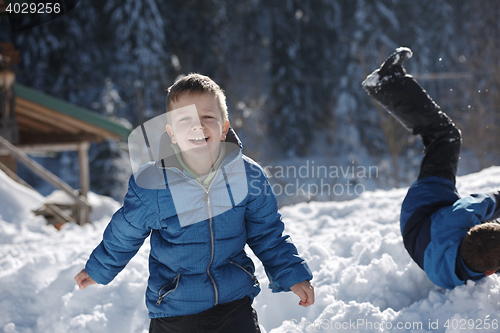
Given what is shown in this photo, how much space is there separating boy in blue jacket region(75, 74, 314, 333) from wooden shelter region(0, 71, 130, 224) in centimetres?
682

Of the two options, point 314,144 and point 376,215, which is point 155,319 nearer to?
point 376,215

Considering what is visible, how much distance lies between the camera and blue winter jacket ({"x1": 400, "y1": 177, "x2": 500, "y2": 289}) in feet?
7.45

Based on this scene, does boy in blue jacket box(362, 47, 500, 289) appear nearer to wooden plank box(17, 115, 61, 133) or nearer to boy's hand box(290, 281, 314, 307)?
boy's hand box(290, 281, 314, 307)

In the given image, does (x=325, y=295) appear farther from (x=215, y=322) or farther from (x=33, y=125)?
(x=33, y=125)

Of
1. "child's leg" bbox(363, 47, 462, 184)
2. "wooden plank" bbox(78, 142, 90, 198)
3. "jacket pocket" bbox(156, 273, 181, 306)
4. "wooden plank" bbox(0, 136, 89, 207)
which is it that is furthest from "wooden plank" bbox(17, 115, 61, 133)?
"jacket pocket" bbox(156, 273, 181, 306)

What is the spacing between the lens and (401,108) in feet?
10.4

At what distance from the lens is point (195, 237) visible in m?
1.74

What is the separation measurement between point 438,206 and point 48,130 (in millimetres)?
9921

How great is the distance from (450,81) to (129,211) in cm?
1921

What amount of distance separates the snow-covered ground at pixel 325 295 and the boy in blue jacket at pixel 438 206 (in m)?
0.18

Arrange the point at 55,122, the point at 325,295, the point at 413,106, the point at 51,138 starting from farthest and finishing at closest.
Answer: the point at 51,138 < the point at 55,122 < the point at 413,106 < the point at 325,295

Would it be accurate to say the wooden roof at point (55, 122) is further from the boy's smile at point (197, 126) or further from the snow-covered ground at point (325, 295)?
the boy's smile at point (197, 126)

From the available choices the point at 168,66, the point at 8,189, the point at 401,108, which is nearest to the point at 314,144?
the point at 168,66

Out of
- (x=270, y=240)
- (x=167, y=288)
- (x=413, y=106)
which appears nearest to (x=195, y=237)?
(x=167, y=288)
